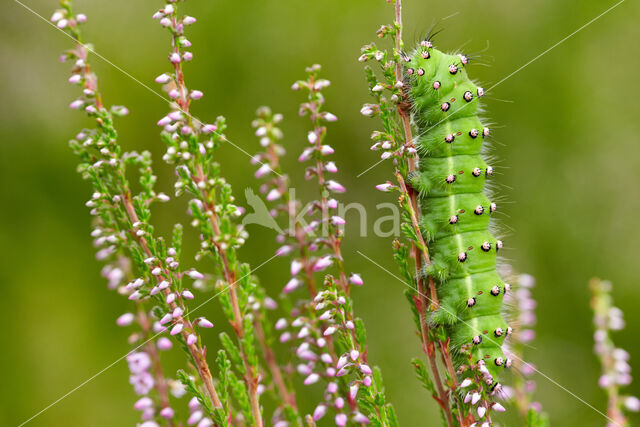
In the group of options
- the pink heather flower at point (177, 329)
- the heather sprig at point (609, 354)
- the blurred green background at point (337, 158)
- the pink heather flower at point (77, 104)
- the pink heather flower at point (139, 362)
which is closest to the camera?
the pink heather flower at point (177, 329)

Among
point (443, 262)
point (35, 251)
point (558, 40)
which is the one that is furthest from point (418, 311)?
point (558, 40)

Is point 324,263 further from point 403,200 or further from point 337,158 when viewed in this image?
point 337,158

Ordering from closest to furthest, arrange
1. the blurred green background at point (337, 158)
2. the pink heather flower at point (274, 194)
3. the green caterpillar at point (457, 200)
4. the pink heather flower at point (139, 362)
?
1. the pink heather flower at point (274, 194)
2. the pink heather flower at point (139, 362)
3. the green caterpillar at point (457, 200)
4. the blurred green background at point (337, 158)

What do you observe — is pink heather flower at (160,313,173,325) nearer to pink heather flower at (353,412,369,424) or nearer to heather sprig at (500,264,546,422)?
pink heather flower at (353,412,369,424)

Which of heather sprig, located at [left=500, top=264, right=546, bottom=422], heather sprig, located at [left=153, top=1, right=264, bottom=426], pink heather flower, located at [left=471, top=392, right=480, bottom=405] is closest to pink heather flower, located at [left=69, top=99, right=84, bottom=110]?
heather sprig, located at [left=153, top=1, right=264, bottom=426]

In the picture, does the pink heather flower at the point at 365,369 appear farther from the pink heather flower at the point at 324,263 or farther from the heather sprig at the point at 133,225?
the heather sprig at the point at 133,225

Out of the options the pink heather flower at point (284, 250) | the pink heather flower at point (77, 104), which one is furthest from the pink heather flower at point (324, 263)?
the pink heather flower at point (77, 104)

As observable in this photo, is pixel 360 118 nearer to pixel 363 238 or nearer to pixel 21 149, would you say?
pixel 363 238

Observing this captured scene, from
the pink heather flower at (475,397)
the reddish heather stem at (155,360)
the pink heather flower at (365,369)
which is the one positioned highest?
the reddish heather stem at (155,360)
